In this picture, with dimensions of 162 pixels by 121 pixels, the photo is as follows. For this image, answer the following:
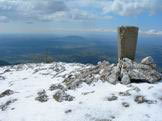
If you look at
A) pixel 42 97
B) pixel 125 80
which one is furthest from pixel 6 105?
pixel 125 80

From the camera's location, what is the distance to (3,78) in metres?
30.3

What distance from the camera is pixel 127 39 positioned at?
20.7 m

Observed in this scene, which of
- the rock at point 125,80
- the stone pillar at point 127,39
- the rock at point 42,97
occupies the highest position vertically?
the stone pillar at point 127,39

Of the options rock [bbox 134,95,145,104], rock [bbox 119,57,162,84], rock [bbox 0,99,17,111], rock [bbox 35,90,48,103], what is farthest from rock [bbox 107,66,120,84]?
rock [bbox 0,99,17,111]

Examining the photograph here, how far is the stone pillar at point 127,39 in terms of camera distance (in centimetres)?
2048

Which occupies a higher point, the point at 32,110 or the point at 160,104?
the point at 160,104

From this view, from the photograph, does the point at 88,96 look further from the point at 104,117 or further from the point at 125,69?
the point at 125,69

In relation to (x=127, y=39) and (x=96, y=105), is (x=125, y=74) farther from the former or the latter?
(x=96, y=105)

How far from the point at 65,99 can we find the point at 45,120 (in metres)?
2.98

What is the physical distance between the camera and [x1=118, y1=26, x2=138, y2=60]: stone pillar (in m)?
20.5

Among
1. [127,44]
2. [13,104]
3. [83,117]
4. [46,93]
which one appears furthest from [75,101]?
[127,44]

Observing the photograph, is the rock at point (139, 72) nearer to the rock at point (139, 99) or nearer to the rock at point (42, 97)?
the rock at point (139, 99)

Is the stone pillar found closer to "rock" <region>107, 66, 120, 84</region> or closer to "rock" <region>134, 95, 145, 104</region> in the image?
"rock" <region>107, 66, 120, 84</region>

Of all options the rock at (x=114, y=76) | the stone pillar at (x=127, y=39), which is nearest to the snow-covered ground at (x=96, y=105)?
the rock at (x=114, y=76)
